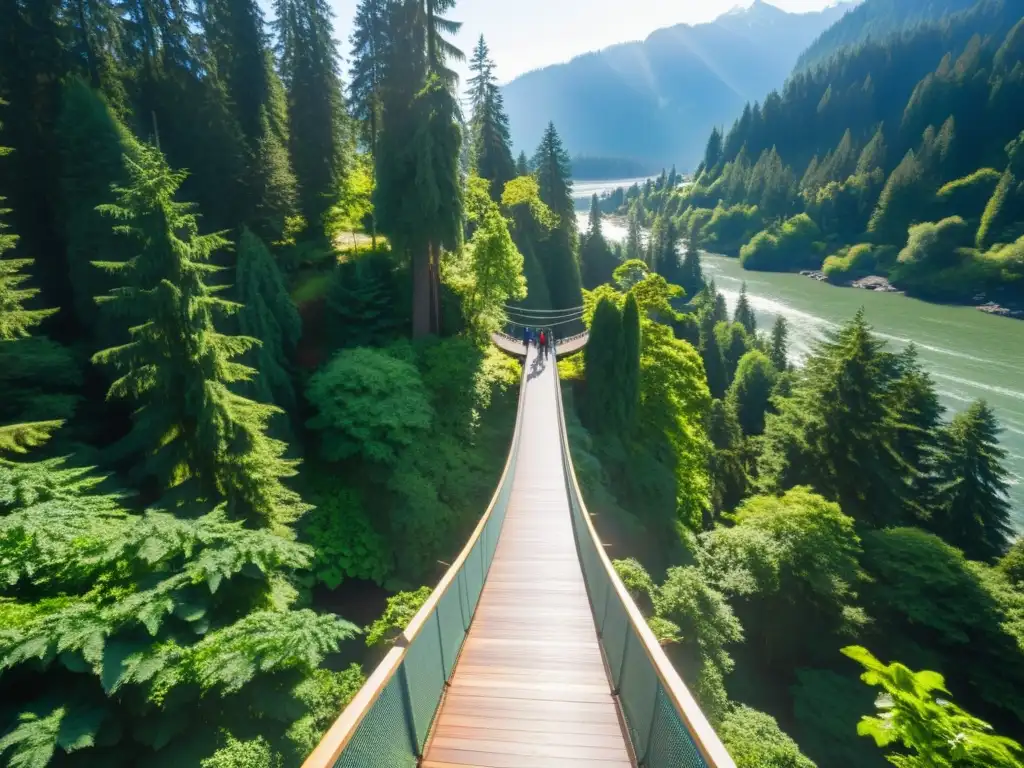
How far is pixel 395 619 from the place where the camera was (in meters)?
9.43

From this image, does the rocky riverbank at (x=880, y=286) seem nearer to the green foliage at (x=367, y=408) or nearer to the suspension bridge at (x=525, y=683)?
the green foliage at (x=367, y=408)

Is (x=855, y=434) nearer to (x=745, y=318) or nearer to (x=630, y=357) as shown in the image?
(x=630, y=357)

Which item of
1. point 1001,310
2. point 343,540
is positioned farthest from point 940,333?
point 343,540

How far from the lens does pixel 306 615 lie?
20.7ft

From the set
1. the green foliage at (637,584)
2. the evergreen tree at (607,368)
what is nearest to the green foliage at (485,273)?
the evergreen tree at (607,368)

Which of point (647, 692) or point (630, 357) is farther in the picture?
point (630, 357)

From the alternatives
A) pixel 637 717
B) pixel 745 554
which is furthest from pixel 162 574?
pixel 745 554

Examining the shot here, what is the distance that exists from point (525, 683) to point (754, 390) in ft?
151

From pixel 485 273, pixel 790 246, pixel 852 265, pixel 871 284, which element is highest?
pixel 790 246

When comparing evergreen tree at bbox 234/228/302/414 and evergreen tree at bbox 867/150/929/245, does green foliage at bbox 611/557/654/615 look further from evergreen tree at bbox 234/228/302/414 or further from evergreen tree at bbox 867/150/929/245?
evergreen tree at bbox 867/150/929/245

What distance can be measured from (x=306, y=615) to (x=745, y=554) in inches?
563

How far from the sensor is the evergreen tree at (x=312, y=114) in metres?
22.2

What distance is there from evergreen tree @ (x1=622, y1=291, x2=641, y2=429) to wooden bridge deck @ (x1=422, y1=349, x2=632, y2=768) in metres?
12.5

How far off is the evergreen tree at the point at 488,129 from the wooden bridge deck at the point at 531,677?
31674 mm
